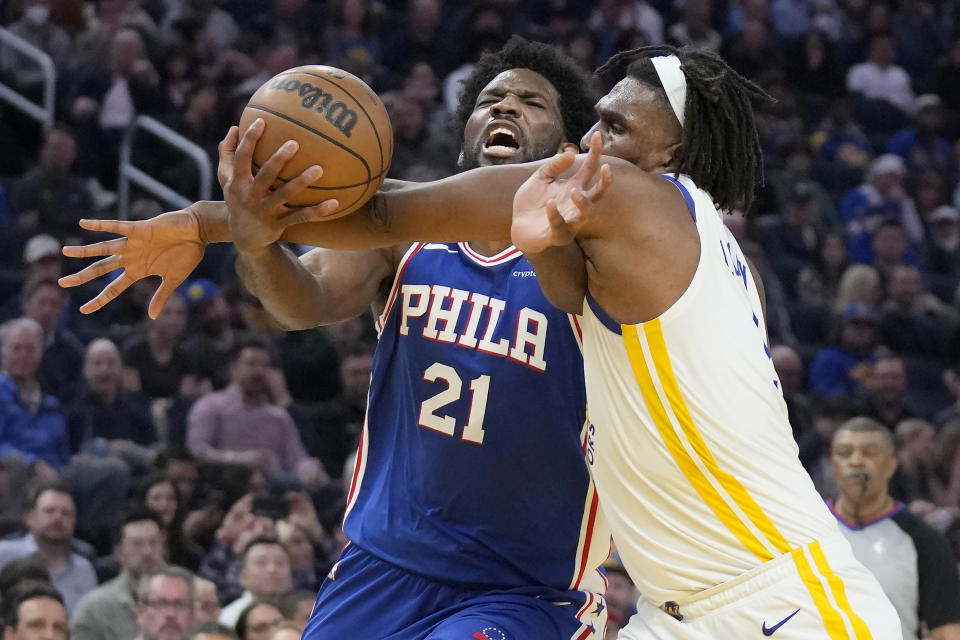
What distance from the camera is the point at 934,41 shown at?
16547mm

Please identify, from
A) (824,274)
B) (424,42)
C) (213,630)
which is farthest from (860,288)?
(213,630)

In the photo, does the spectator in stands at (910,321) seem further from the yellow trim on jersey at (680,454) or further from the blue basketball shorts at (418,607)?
the yellow trim on jersey at (680,454)

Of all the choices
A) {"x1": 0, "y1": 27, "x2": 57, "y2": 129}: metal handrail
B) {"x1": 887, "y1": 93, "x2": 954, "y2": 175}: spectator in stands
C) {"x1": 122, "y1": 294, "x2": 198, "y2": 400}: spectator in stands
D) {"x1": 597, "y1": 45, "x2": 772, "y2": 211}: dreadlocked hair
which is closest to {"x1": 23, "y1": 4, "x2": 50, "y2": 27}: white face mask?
{"x1": 0, "y1": 27, "x2": 57, "y2": 129}: metal handrail

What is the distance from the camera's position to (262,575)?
7.29 meters

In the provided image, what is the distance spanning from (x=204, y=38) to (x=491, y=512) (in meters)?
9.35

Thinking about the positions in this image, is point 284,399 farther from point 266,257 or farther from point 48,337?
point 266,257

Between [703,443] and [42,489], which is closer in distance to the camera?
[703,443]

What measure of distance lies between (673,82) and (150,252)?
1518 mm

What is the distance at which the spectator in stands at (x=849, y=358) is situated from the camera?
1150cm

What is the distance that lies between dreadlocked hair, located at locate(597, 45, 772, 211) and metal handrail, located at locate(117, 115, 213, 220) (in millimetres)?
8005

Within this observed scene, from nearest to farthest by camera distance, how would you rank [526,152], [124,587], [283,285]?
1. [283,285]
2. [526,152]
3. [124,587]

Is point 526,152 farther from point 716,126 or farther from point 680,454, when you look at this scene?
point 680,454

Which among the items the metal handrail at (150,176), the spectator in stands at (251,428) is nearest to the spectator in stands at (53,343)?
the spectator in stands at (251,428)

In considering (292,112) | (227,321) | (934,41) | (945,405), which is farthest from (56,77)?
(934,41)
